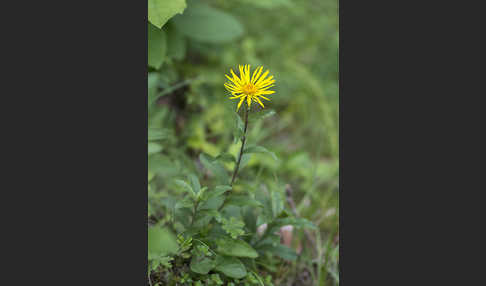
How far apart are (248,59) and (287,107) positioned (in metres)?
0.54

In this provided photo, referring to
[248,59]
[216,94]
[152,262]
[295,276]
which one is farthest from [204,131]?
[152,262]

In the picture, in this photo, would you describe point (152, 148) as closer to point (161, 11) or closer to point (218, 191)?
point (218, 191)

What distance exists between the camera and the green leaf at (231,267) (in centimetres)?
142

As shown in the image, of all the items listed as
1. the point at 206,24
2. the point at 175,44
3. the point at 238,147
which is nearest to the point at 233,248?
the point at 238,147

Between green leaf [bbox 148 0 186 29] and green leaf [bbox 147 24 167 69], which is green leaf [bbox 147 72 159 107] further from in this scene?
green leaf [bbox 148 0 186 29]

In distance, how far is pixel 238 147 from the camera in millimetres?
2037

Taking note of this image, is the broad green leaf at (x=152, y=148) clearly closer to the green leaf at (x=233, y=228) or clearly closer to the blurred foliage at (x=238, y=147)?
the blurred foliage at (x=238, y=147)

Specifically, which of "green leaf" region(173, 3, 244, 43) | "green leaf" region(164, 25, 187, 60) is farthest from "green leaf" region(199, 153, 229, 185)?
"green leaf" region(173, 3, 244, 43)

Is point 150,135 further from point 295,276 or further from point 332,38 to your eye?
point 332,38

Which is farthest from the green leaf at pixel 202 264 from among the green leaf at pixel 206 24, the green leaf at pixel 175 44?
the green leaf at pixel 206 24

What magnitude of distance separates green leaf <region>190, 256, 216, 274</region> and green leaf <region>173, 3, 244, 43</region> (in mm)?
1261

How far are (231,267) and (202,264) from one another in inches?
3.9

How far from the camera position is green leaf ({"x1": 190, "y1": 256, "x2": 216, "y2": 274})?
4.57 feet

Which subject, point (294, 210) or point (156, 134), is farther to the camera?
point (294, 210)
